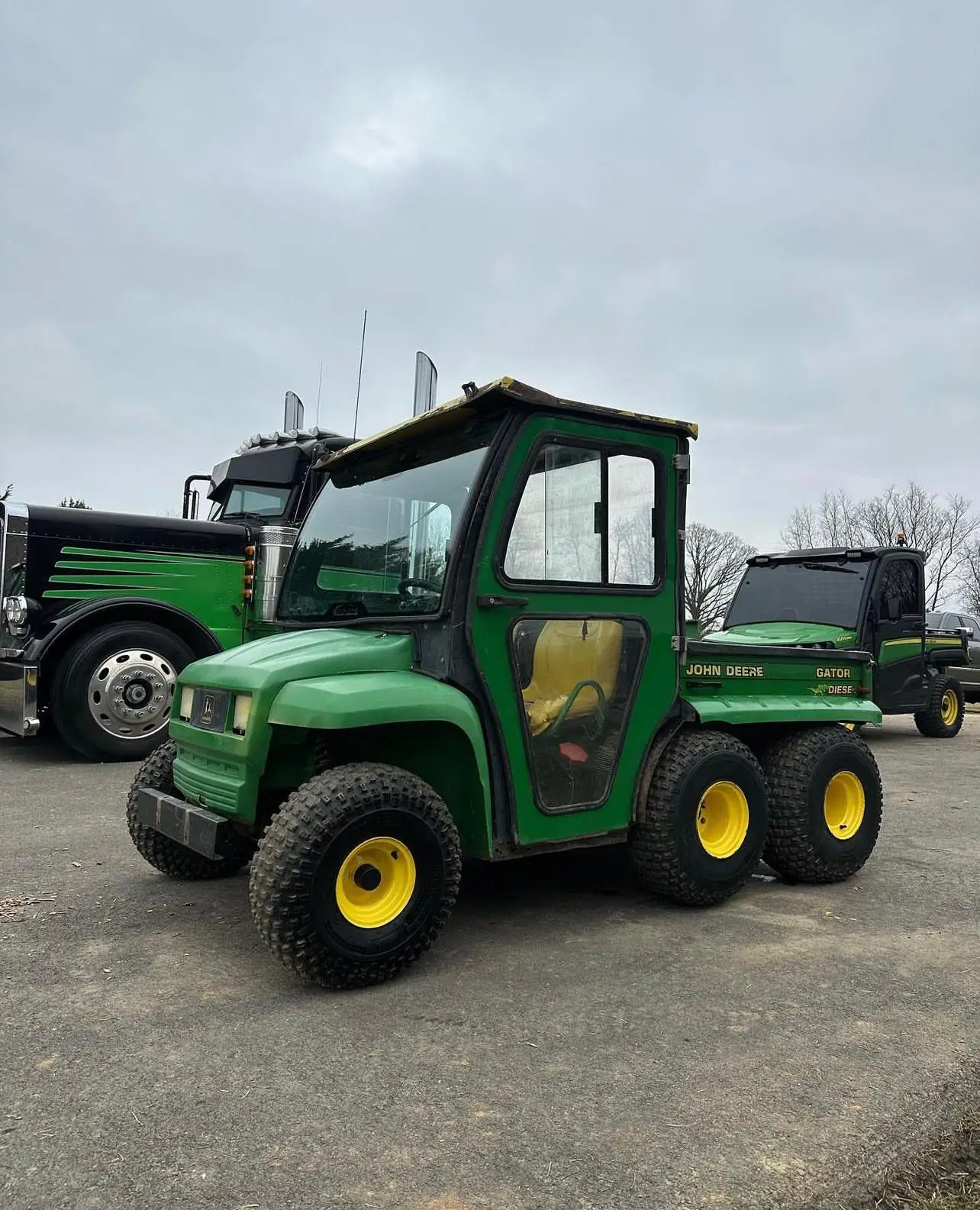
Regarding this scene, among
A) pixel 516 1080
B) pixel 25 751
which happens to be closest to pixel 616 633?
pixel 516 1080

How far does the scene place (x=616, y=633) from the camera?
4.25 meters

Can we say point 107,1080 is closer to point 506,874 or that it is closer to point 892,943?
point 506,874

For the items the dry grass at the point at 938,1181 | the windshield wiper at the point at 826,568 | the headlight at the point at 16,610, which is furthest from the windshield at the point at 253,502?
the dry grass at the point at 938,1181

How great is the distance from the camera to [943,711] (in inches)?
480

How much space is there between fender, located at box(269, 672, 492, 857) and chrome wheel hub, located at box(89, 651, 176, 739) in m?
4.80

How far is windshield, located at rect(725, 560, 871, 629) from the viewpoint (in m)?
11.1

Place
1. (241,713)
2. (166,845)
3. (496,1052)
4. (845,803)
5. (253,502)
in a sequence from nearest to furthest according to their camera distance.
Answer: (496,1052) < (241,713) < (166,845) < (845,803) < (253,502)

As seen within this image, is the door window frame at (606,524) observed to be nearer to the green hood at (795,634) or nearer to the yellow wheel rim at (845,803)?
the yellow wheel rim at (845,803)

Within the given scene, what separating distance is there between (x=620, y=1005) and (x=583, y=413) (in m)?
2.35

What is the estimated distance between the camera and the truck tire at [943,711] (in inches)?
473

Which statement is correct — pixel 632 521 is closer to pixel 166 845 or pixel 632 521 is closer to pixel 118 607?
pixel 166 845

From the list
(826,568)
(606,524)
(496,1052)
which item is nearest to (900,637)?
(826,568)

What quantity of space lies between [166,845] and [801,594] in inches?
348

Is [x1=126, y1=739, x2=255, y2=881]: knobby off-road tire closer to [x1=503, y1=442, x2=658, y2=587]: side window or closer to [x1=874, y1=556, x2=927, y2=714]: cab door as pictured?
[x1=503, y1=442, x2=658, y2=587]: side window
